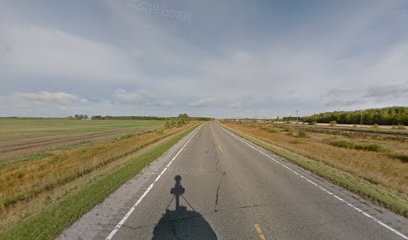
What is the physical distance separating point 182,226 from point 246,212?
1.78 m

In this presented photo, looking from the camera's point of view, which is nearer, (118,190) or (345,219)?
(345,219)

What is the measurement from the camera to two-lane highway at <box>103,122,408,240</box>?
452 cm

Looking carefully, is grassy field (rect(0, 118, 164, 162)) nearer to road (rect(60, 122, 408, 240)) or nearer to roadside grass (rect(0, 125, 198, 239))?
roadside grass (rect(0, 125, 198, 239))

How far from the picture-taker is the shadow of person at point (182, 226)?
4.39 metres

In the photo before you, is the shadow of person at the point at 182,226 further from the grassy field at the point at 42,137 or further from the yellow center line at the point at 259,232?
the grassy field at the point at 42,137

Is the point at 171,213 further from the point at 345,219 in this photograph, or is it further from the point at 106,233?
the point at 345,219

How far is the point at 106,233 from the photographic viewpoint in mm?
4500

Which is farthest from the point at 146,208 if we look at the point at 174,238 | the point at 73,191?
the point at 73,191

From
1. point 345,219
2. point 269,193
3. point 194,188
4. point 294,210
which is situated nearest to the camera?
point 345,219

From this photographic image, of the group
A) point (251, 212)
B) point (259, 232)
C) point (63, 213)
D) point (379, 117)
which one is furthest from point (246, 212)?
point (379, 117)

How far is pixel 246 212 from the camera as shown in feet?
18.1

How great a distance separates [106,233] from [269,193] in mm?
5031

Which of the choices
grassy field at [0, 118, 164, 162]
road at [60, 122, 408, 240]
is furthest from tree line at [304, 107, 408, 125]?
road at [60, 122, 408, 240]

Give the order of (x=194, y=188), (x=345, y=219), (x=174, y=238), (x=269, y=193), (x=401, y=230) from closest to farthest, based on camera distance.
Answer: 1. (x=174, y=238)
2. (x=401, y=230)
3. (x=345, y=219)
4. (x=269, y=193)
5. (x=194, y=188)
